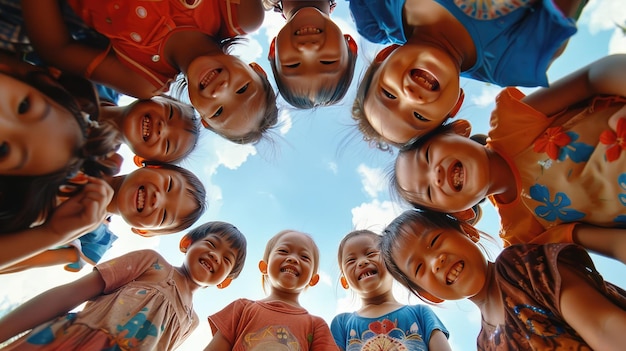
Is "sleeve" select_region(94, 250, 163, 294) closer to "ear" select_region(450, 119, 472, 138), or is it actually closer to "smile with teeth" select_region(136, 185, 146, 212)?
"smile with teeth" select_region(136, 185, 146, 212)

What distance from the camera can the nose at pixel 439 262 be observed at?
5.08 ft

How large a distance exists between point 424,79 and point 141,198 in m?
1.32

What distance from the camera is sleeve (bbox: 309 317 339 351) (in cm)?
172

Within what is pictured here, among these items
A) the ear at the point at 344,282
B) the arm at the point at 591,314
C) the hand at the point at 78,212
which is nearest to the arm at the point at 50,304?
the hand at the point at 78,212

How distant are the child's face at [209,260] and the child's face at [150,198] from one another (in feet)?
0.68

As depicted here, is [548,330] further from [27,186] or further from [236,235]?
[27,186]

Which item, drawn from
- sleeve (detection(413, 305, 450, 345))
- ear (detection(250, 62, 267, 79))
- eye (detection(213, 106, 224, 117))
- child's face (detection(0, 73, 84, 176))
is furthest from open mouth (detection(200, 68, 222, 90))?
sleeve (detection(413, 305, 450, 345))

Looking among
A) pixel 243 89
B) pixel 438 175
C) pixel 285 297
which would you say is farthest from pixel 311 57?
pixel 285 297

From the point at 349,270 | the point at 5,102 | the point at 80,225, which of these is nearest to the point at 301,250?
the point at 349,270

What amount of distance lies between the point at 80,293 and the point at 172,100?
963mm

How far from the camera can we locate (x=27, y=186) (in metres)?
1.05

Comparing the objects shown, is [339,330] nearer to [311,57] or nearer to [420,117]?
[420,117]

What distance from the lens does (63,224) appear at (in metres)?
1.15

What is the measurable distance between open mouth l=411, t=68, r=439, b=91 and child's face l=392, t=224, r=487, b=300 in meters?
0.61
